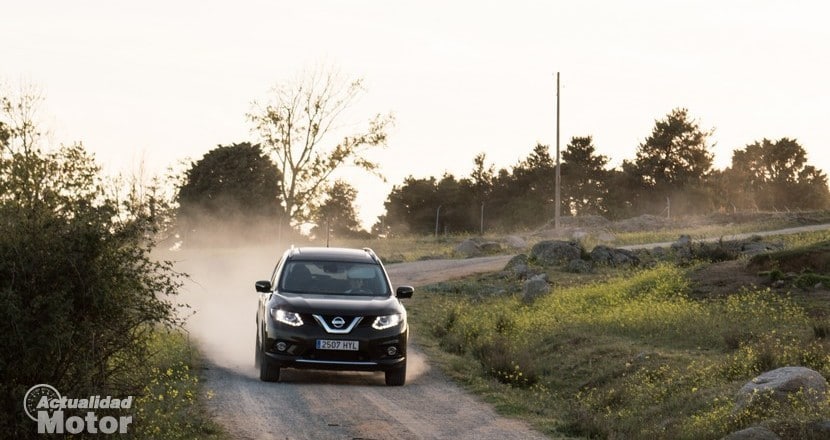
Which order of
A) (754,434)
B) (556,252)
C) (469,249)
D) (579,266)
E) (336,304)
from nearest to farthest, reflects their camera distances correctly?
(754,434)
(336,304)
(579,266)
(556,252)
(469,249)

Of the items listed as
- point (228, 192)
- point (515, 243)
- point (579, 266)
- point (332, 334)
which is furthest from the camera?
point (228, 192)

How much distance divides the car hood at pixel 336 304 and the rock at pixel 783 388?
17.1 ft

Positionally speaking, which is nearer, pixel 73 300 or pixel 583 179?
pixel 73 300

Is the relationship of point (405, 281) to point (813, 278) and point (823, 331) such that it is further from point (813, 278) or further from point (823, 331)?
point (823, 331)

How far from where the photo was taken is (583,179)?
94500 mm

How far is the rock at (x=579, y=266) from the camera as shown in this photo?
1388 inches

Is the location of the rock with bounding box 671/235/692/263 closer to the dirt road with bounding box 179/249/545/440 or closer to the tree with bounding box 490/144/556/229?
the dirt road with bounding box 179/249/545/440

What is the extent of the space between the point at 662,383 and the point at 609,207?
76.5m

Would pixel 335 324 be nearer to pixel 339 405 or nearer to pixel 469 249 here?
pixel 339 405

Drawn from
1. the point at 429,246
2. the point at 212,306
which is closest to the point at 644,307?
the point at 212,306

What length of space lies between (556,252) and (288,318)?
74.6ft

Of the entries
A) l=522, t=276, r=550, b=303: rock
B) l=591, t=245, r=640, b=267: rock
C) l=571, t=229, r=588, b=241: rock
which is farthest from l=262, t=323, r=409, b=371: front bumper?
l=571, t=229, r=588, b=241: rock

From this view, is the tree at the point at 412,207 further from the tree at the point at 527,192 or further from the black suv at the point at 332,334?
the black suv at the point at 332,334

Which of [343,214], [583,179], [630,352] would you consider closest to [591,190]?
[583,179]
